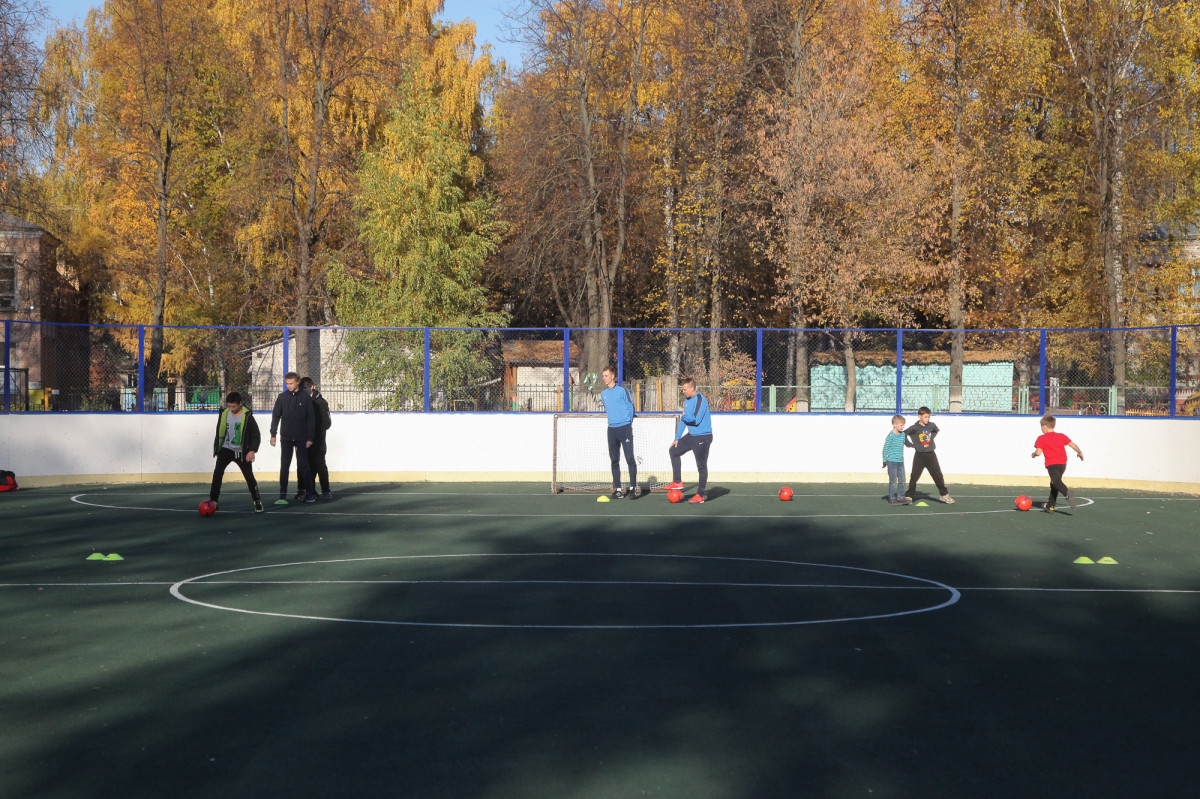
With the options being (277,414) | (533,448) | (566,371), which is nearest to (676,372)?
(566,371)

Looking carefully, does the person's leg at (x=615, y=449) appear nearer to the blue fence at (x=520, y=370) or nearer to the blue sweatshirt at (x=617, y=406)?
the blue sweatshirt at (x=617, y=406)

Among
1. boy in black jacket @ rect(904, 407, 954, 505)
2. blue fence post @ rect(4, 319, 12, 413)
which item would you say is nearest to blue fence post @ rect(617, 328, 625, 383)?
boy in black jacket @ rect(904, 407, 954, 505)

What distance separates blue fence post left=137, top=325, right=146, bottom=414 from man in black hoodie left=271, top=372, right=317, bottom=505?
5.26 m

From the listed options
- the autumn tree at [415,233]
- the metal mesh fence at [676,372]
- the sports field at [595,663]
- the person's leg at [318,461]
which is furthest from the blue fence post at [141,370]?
the autumn tree at [415,233]

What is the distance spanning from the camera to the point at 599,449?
70.1ft

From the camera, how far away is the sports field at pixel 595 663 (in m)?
5.23

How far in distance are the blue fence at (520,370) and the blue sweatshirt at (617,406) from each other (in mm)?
3518

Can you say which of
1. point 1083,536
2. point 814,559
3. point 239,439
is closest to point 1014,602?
point 814,559

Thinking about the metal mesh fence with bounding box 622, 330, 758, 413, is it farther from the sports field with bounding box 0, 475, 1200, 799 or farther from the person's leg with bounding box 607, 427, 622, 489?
the sports field with bounding box 0, 475, 1200, 799

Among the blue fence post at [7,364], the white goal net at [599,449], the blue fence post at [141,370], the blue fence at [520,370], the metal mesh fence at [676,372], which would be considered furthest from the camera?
the metal mesh fence at [676,372]

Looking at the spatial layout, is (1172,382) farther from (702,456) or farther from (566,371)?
(566,371)

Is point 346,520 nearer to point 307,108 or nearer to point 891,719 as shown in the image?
point 891,719

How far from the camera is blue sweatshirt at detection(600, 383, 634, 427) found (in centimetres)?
1781

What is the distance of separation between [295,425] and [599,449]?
6.89 metres
